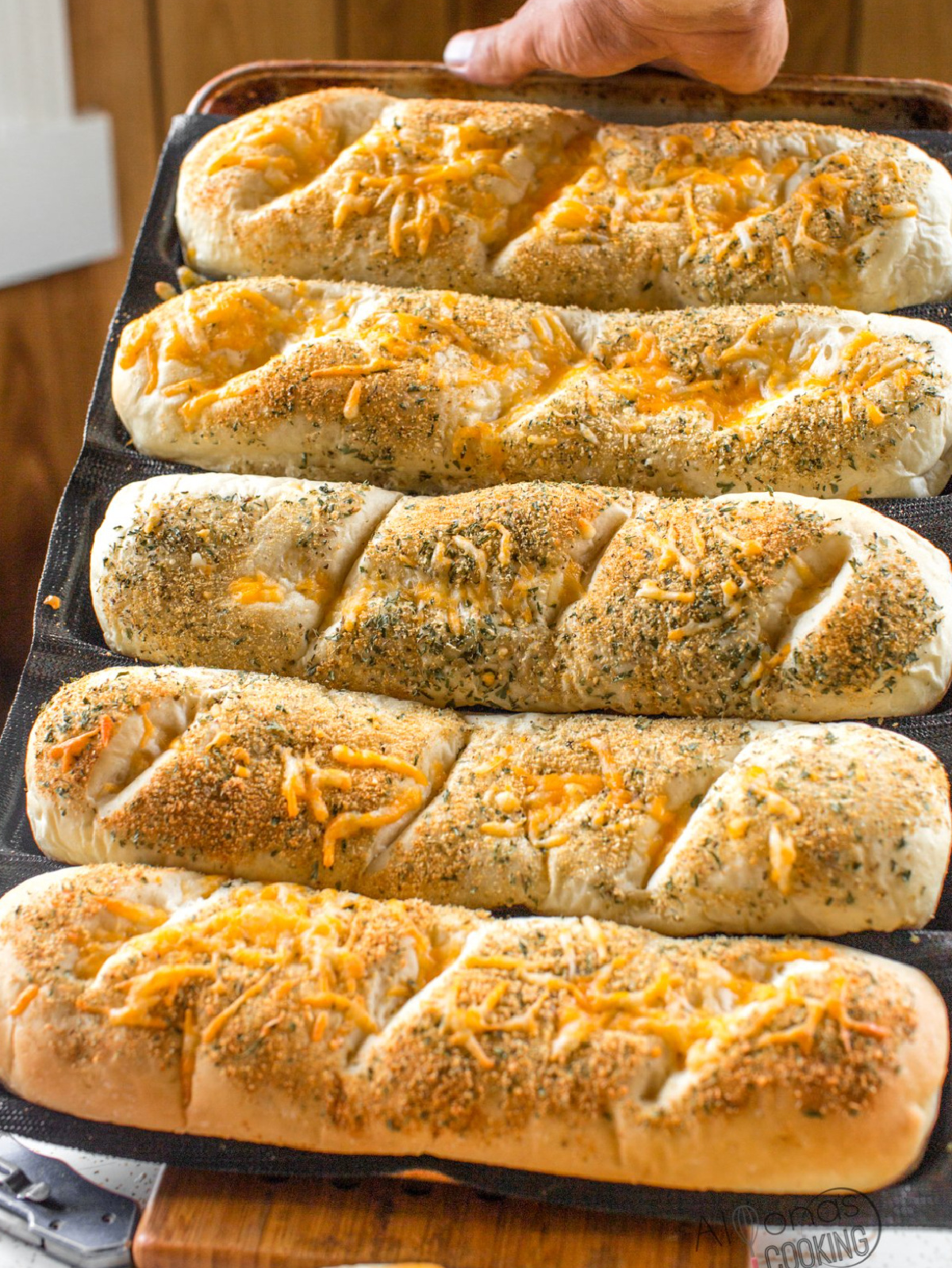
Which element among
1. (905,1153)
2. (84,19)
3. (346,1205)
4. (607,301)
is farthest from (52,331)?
(905,1153)

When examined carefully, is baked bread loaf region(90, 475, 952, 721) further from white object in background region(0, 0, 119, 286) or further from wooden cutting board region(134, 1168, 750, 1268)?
white object in background region(0, 0, 119, 286)

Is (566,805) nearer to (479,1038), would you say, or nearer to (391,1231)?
(479,1038)

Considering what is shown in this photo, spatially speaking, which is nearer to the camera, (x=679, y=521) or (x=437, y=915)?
(x=437, y=915)

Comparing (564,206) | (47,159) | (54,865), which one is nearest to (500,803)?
(54,865)

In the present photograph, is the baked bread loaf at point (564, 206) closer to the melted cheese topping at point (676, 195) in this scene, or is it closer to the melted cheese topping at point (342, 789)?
the melted cheese topping at point (676, 195)

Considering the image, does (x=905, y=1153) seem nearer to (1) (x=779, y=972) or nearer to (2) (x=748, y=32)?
(1) (x=779, y=972)

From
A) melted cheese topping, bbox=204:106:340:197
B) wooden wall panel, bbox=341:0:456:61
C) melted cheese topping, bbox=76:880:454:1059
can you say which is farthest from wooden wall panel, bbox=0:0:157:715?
melted cheese topping, bbox=76:880:454:1059

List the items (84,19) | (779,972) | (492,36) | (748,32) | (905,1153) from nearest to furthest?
(905,1153), (779,972), (748,32), (492,36), (84,19)
